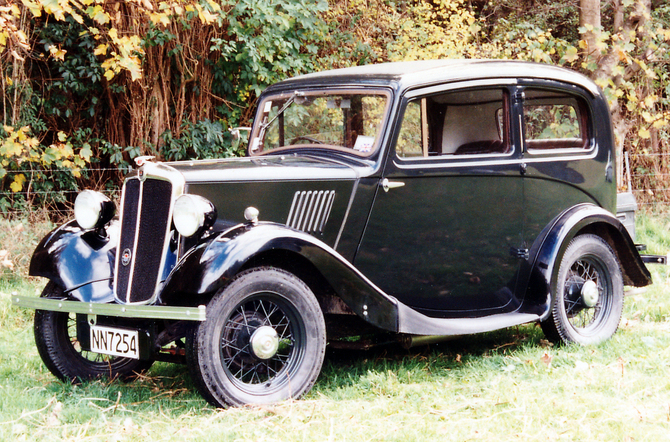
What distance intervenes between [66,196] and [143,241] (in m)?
5.66

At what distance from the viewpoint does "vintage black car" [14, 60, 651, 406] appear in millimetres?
3602

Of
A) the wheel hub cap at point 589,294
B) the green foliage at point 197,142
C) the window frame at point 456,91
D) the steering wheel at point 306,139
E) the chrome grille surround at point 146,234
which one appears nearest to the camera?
the chrome grille surround at point 146,234

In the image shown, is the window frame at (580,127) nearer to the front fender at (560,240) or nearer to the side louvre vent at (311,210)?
the front fender at (560,240)

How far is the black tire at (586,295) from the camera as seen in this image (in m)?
4.75

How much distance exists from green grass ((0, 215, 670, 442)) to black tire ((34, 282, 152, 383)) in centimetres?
11

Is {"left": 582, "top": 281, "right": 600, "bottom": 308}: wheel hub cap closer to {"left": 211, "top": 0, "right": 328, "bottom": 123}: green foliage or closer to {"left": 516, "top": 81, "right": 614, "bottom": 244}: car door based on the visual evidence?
{"left": 516, "top": 81, "right": 614, "bottom": 244}: car door

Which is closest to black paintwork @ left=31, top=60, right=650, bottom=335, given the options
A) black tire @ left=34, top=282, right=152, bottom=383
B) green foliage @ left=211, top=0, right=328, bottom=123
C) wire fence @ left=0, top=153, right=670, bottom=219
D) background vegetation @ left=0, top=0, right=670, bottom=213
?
black tire @ left=34, top=282, right=152, bottom=383

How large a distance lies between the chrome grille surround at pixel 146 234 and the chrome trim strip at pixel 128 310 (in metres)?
0.21

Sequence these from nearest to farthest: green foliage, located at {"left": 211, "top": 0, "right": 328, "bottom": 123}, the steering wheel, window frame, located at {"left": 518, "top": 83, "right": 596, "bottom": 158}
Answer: the steering wheel → window frame, located at {"left": 518, "top": 83, "right": 596, "bottom": 158} → green foliage, located at {"left": 211, "top": 0, "right": 328, "bottom": 123}

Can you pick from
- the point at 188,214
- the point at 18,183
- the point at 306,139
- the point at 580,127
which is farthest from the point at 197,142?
the point at 188,214

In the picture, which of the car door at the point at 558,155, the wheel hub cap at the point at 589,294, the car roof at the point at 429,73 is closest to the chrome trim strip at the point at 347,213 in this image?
the car roof at the point at 429,73

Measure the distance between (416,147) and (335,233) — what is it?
0.71 metres

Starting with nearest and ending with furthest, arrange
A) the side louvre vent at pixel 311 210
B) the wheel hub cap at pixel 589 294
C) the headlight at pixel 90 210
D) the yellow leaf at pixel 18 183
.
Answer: the side louvre vent at pixel 311 210
the headlight at pixel 90 210
the wheel hub cap at pixel 589 294
the yellow leaf at pixel 18 183

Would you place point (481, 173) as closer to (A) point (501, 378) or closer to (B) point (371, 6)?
(A) point (501, 378)
